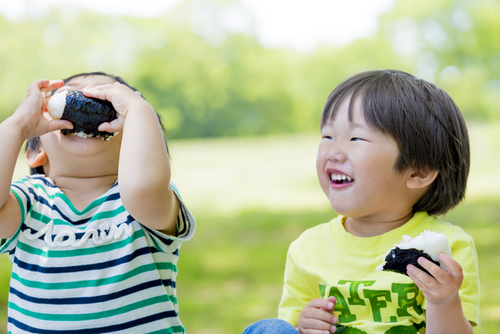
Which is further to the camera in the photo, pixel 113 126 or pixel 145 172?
pixel 113 126

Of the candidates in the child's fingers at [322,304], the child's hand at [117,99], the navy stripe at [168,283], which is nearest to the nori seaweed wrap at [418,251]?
the child's fingers at [322,304]

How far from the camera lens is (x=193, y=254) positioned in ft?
19.0

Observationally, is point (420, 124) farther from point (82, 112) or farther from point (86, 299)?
point (86, 299)

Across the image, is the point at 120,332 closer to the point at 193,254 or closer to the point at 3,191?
the point at 3,191

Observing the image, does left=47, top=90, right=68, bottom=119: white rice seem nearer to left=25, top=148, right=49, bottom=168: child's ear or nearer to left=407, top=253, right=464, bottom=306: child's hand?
left=25, top=148, right=49, bottom=168: child's ear

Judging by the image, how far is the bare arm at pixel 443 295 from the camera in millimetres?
1417

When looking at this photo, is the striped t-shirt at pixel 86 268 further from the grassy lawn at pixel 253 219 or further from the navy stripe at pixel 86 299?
the grassy lawn at pixel 253 219

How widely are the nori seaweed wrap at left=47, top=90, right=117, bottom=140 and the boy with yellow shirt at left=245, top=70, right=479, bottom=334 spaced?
0.77 m

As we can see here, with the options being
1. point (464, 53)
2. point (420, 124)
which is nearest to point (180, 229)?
point (420, 124)

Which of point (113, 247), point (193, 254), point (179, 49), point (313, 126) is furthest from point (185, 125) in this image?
point (113, 247)

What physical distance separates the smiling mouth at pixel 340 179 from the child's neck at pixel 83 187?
32.3 inches

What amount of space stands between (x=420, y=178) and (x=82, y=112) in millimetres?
1178

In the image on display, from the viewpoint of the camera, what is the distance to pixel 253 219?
23.4 feet

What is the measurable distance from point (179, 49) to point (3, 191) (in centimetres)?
1401
